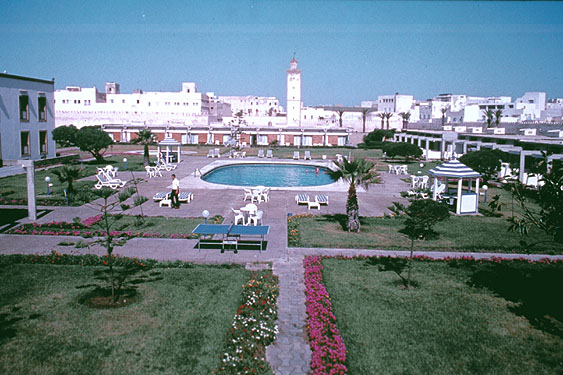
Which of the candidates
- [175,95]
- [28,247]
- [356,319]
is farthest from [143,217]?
[175,95]

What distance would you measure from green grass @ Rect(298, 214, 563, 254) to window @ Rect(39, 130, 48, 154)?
26.5 metres

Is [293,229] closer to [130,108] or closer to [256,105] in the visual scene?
[130,108]

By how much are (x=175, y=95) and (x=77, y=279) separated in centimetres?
8069

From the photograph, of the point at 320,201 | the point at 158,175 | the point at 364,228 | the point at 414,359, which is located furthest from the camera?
the point at 158,175

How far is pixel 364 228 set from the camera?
16.1m

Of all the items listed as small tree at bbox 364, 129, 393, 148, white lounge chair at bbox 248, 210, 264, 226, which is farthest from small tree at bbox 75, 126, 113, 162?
small tree at bbox 364, 129, 393, 148

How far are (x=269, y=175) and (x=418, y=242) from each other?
21183 millimetres

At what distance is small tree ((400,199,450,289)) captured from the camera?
37.0 ft

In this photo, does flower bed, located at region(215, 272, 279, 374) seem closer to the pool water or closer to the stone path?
the stone path

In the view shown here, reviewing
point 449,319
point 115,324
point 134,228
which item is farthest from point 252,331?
point 134,228

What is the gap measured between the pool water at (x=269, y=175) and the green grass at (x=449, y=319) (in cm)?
1802

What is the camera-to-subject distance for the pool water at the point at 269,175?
100 ft

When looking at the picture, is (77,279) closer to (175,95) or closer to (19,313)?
(19,313)

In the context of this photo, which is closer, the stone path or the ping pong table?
the stone path
